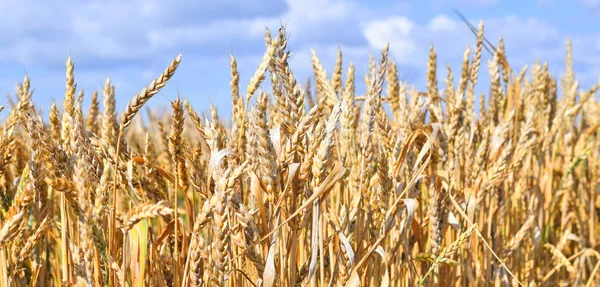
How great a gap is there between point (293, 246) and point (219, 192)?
0.27 metres

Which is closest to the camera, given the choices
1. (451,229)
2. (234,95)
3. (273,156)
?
(273,156)

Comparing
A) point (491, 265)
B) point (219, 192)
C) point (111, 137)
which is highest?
point (111, 137)

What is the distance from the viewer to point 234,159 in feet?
4.17

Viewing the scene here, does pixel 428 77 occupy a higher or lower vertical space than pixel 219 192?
higher

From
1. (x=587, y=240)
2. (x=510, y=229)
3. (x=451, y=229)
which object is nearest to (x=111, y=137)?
(x=451, y=229)

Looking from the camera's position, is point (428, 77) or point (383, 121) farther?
point (428, 77)

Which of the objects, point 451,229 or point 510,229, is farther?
point 510,229

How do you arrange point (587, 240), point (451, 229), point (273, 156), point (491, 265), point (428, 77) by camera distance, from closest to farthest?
point (273, 156)
point (451, 229)
point (491, 265)
point (428, 77)
point (587, 240)

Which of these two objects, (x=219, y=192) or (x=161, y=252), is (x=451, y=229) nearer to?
(x=161, y=252)

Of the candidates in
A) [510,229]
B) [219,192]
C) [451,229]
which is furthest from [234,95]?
[510,229]

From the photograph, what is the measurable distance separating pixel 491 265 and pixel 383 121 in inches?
41.8

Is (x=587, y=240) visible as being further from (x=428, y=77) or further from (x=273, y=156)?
(x=273, y=156)

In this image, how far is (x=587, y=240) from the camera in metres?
3.51

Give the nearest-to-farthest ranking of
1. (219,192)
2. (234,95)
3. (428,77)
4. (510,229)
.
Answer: (219,192), (234,95), (510,229), (428,77)
